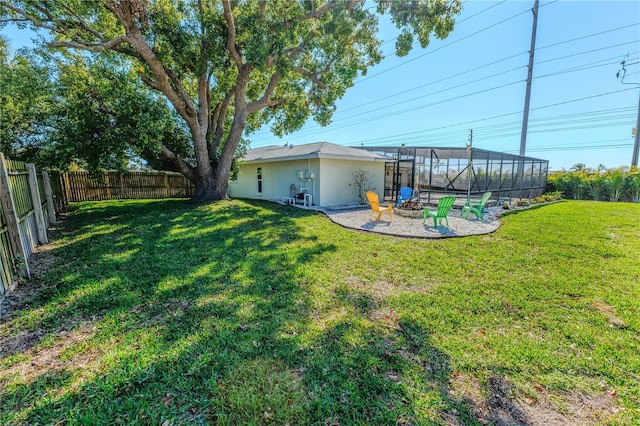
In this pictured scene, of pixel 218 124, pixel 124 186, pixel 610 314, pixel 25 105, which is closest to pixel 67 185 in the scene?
pixel 124 186

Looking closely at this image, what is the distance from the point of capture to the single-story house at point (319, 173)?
11.9m

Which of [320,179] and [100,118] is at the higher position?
[100,118]

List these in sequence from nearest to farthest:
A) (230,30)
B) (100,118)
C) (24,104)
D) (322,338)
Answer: (322,338), (24,104), (100,118), (230,30)

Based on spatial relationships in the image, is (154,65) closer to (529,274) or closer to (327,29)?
(327,29)

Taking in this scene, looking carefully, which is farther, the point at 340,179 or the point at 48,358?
the point at 340,179

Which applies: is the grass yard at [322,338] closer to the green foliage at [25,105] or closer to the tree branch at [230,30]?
the green foliage at [25,105]

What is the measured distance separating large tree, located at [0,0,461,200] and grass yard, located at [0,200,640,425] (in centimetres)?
676

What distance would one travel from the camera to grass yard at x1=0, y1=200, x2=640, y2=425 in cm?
197

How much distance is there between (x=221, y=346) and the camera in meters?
→ 2.57

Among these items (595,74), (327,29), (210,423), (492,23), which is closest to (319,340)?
(210,423)

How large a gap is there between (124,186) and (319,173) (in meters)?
12.0

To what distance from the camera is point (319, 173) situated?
38.5 ft

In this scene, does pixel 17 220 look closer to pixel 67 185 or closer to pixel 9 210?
pixel 9 210

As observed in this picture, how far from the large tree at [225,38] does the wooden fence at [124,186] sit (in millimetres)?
5580
